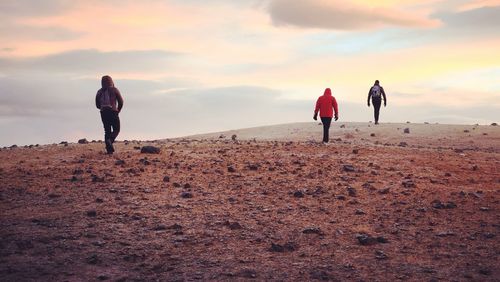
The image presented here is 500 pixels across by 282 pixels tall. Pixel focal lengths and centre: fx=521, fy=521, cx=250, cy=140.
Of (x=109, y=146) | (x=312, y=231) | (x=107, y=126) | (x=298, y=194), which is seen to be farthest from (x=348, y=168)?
(x=107, y=126)

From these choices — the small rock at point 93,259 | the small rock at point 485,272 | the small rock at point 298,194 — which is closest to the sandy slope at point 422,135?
the small rock at point 298,194

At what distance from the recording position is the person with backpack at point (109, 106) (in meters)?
16.2

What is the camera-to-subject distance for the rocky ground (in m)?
7.56

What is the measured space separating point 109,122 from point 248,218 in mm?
8223

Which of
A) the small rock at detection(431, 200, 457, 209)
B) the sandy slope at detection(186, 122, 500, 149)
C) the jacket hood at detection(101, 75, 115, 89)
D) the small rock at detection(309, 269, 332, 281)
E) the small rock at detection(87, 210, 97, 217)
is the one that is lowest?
the small rock at detection(309, 269, 332, 281)

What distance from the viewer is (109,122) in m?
16.4

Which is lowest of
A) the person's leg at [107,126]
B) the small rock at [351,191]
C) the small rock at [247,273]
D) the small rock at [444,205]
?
the small rock at [247,273]

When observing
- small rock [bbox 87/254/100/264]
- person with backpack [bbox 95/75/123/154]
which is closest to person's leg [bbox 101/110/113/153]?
person with backpack [bbox 95/75/123/154]

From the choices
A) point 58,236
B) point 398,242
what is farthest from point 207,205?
point 398,242

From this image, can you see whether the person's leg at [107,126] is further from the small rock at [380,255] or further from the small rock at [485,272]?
the small rock at [485,272]

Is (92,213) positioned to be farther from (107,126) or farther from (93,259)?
(107,126)

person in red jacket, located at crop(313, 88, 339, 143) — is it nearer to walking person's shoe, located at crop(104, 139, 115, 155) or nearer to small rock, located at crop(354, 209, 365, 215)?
walking person's shoe, located at crop(104, 139, 115, 155)

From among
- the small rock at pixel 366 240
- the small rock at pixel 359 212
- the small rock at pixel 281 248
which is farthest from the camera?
the small rock at pixel 359 212

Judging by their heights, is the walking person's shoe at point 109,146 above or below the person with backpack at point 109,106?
below
